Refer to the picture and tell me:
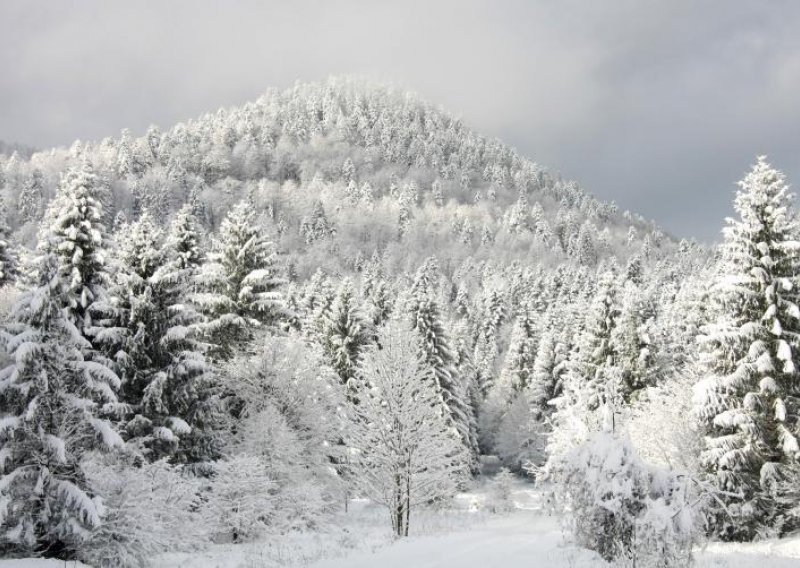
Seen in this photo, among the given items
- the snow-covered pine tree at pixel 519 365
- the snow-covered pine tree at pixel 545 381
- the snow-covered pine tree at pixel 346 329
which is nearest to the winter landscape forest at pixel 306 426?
the snow-covered pine tree at pixel 346 329

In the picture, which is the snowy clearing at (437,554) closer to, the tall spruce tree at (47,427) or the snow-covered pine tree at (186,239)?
the tall spruce tree at (47,427)

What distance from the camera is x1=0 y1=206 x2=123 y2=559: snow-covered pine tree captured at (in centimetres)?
1369

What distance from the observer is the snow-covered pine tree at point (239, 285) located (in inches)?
1150

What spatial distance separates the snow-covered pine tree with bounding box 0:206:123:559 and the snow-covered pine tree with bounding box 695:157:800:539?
747 inches

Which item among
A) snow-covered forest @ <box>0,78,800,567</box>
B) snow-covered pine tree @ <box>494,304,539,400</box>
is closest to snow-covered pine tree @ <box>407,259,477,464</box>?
snow-covered forest @ <box>0,78,800,567</box>

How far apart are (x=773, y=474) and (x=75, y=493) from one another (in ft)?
68.0

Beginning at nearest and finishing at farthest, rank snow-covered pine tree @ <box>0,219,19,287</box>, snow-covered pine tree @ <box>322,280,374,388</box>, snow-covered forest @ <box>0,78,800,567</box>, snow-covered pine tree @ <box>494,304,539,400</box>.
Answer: snow-covered forest @ <box>0,78,800,567</box> < snow-covered pine tree @ <box>0,219,19,287</box> < snow-covered pine tree @ <box>322,280,374,388</box> < snow-covered pine tree @ <box>494,304,539,400</box>

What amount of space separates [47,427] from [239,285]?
1637cm

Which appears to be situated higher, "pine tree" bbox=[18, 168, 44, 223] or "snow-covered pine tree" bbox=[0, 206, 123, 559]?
"pine tree" bbox=[18, 168, 44, 223]

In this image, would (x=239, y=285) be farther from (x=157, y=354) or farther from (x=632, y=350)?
(x=632, y=350)

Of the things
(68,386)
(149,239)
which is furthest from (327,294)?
(68,386)

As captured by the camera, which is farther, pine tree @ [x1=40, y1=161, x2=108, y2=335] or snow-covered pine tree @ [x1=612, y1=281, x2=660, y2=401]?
snow-covered pine tree @ [x1=612, y1=281, x2=660, y2=401]

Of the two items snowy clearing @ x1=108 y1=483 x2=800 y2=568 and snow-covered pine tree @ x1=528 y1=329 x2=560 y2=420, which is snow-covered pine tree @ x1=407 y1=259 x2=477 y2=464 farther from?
snowy clearing @ x1=108 y1=483 x2=800 y2=568

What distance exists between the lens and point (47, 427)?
14.3 m
